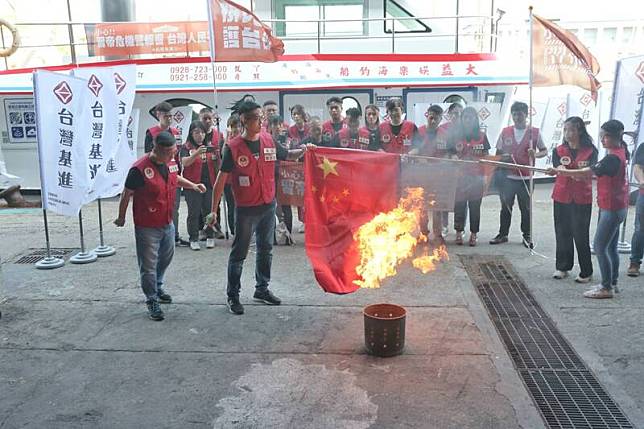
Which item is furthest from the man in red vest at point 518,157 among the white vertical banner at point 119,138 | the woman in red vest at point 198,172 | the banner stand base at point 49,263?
the banner stand base at point 49,263

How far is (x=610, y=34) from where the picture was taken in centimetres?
1433

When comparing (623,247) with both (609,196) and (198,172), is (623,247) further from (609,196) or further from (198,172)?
(198,172)

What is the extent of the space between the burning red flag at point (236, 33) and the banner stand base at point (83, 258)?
3.39 m

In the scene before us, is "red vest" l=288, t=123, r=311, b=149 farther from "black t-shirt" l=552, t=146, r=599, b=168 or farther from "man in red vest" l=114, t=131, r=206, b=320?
"black t-shirt" l=552, t=146, r=599, b=168

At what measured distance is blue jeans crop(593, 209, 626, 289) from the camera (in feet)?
20.2

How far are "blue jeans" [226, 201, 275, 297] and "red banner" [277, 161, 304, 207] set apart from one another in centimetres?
253

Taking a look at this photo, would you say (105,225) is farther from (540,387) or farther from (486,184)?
(540,387)

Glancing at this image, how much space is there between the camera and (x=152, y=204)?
5.63 m

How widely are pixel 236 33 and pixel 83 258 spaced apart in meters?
3.92

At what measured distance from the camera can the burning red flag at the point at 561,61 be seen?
23.8 feet

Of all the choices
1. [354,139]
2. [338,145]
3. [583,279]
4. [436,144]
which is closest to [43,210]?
[338,145]

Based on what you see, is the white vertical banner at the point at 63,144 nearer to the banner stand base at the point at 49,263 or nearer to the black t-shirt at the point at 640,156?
the banner stand base at the point at 49,263

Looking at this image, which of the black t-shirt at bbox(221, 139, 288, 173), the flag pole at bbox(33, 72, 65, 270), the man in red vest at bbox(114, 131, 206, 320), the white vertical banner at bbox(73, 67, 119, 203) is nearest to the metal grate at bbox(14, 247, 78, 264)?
the flag pole at bbox(33, 72, 65, 270)

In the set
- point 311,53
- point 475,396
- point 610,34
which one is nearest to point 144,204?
point 475,396
